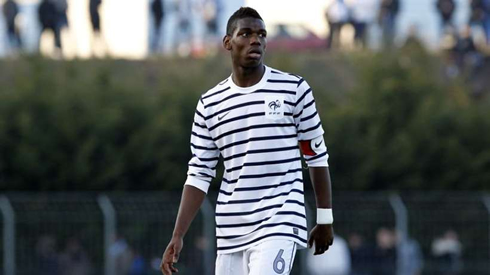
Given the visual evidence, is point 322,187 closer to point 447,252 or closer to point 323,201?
point 323,201

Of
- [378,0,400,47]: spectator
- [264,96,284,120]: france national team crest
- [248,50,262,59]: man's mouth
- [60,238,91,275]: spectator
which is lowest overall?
[60,238,91,275]: spectator

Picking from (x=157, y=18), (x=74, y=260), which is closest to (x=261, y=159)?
(x=74, y=260)

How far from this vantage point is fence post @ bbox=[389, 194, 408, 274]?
22250 mm

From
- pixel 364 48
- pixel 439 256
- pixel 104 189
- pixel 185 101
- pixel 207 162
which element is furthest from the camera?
pixel 364 48

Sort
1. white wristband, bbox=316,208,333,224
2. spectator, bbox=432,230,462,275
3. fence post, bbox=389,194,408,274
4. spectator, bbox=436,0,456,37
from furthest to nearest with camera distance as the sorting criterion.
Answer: spectator, bbox=436,0,456,37
spectator, bbox=432,230,462,275
fence post, bbox=389,194,408,274
white wristband, bbox=316,208,333,224

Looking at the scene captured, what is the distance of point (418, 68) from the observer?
100 feet

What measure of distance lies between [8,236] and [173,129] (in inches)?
220

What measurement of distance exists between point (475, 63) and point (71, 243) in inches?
563

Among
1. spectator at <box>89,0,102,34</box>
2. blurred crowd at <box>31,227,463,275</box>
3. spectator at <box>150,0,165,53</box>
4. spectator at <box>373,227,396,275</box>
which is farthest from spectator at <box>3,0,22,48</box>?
spectator at <box>373,227,396,275</box>

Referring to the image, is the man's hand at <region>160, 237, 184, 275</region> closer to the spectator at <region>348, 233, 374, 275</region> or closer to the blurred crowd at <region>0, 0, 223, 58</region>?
the spectator at <region>348, 233, 374, 275</region>

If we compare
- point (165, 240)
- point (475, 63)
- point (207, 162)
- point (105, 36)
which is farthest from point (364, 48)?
point (207, 162)

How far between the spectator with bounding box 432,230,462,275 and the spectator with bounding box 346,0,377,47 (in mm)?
9291

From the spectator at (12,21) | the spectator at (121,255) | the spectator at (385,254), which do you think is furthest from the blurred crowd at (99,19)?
the spectator at (385,254)

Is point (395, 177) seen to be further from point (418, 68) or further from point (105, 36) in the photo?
point (105, 36)
